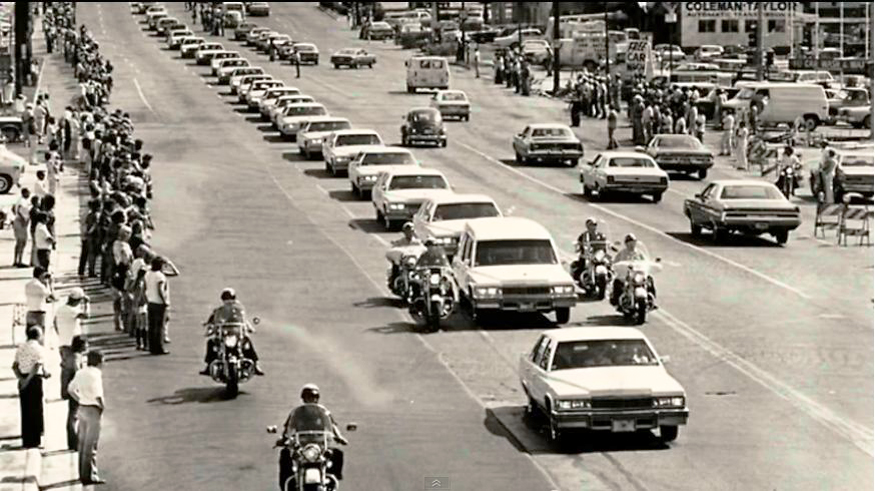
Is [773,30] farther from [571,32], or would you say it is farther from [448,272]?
[448,272]

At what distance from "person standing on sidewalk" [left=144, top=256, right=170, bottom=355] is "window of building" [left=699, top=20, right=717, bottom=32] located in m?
93.6

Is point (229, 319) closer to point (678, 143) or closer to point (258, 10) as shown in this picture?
point (678, 143)

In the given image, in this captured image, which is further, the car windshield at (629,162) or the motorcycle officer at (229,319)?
the car windshield at (629,162)

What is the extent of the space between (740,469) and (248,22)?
11183 cm

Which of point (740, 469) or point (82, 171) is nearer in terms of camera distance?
point (740, 469)

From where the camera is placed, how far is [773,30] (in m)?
116

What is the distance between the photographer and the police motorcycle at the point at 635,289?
3025 centimetres

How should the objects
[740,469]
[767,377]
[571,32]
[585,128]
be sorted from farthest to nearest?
[571,32], [585,128], [767,377], [740,469]

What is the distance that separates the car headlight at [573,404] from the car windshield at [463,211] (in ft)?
48.2

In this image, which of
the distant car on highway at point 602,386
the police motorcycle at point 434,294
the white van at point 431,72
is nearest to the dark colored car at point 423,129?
the white van at point 431,72

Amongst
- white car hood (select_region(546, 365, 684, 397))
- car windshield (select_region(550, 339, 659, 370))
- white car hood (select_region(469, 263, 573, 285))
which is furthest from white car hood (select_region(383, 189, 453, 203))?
white car hood (select_region(546, 365, 684, 397))

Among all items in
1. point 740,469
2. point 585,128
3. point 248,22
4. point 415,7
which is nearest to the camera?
point 740,469

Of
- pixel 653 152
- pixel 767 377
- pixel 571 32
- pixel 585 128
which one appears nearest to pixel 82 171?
pixel 653 152

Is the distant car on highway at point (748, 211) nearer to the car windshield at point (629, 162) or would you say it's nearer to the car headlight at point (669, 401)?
the car windshield at point (629, 162)
